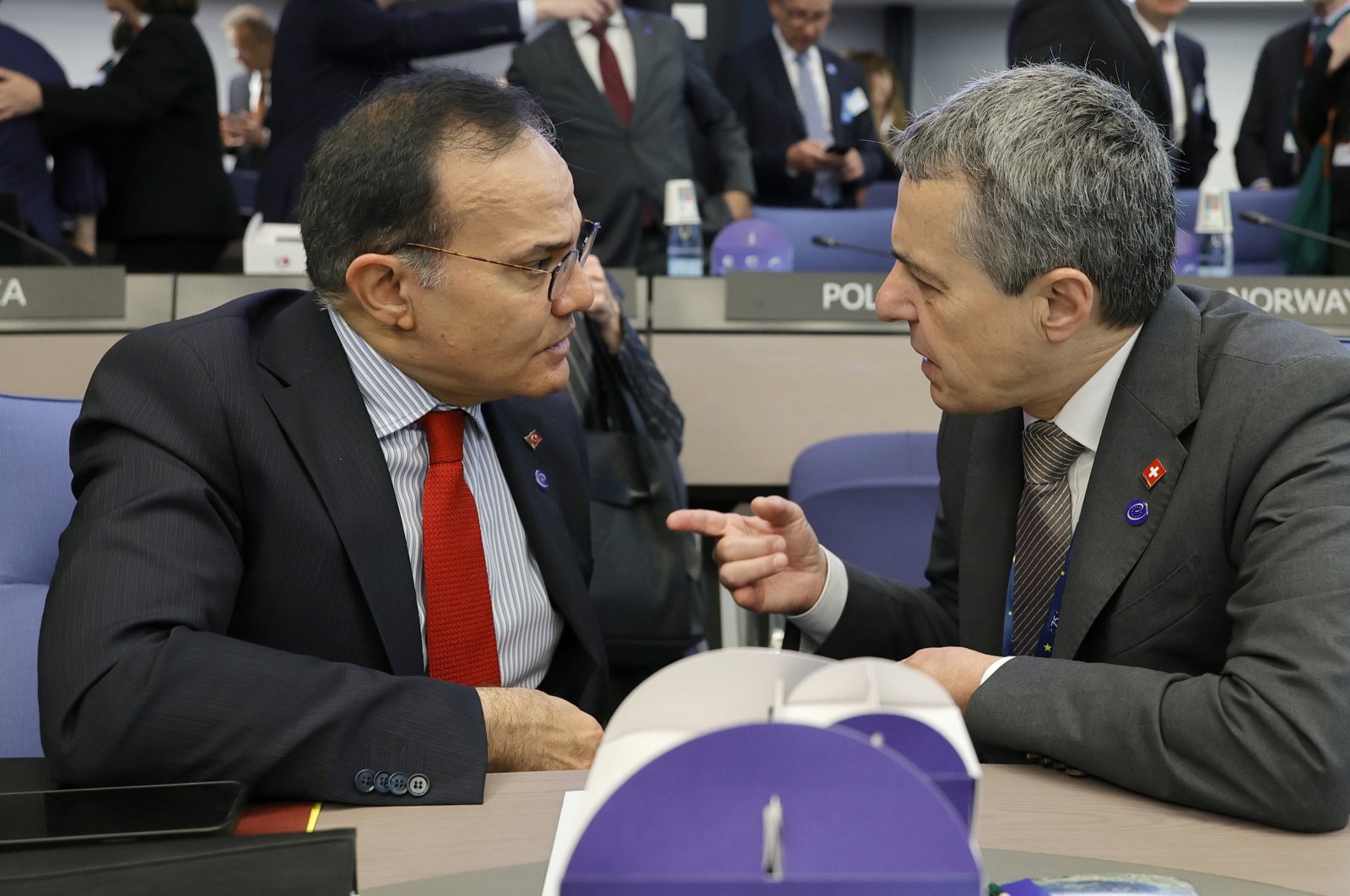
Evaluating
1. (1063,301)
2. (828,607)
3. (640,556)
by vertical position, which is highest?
(1063,301)

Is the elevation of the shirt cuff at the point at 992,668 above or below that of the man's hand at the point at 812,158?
below

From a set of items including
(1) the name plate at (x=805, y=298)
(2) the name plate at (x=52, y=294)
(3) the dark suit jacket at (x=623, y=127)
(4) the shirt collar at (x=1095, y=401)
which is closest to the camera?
(4) the shirt collar at (x=1095, y=401)

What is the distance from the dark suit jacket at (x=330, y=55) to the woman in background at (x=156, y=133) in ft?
0.78

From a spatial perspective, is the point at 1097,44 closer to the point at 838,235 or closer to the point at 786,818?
the point at 838,235

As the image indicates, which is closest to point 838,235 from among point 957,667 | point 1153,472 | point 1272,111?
point 1153,472

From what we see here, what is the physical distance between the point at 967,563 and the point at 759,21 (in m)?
7.43

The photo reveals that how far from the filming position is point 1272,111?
580 centimetres

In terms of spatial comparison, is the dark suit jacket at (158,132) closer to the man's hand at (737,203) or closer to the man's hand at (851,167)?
the man's hand at (737,203)

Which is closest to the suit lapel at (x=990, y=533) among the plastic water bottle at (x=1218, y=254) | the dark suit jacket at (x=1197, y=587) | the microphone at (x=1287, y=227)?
the dark suit jacket at (x=1197, y=587)

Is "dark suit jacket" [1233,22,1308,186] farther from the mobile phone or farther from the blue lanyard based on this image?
the mobile phone

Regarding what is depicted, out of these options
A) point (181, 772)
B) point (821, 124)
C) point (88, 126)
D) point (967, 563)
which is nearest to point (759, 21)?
point (821, 124)

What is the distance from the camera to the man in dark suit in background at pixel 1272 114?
571cm

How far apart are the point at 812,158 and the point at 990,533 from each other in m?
3.30

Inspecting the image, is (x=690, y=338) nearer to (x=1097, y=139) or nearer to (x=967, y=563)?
(x=967, y=563)
